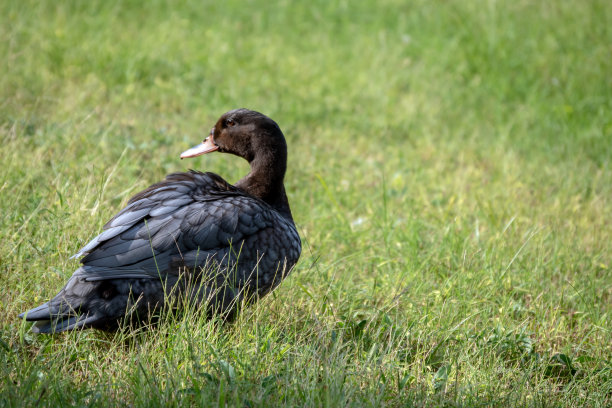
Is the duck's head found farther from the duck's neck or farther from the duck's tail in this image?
the duck's tail

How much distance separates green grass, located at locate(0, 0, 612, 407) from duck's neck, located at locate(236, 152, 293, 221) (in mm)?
456

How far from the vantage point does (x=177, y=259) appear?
323cm

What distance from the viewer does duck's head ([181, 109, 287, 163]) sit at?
157 inches

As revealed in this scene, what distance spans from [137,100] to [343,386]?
433cm

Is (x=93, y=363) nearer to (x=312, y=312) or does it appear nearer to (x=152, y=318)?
(x=152, y=318)

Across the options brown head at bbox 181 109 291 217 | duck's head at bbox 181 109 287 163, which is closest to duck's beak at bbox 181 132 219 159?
duck's head at bbox 181 109 287 163

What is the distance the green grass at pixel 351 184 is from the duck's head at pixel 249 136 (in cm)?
70

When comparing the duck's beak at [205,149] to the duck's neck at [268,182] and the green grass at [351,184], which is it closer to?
the duck's neck at [268,182]

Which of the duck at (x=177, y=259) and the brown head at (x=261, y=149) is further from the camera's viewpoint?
the brown head at (x=261, y=149)

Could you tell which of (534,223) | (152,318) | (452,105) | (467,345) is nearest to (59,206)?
(152,318)

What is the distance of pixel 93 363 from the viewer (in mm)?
3008

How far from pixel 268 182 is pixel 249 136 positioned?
12.2 inches

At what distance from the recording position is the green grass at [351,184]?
3.06 m

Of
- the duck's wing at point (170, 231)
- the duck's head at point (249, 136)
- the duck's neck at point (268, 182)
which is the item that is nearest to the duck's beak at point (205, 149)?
the duck's head at point (249, 136)
